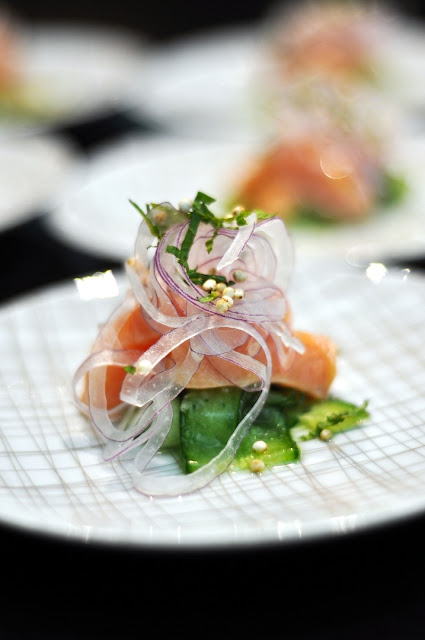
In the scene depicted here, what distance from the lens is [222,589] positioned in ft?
5.34

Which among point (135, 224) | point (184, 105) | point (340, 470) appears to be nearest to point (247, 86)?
point (184, 105)

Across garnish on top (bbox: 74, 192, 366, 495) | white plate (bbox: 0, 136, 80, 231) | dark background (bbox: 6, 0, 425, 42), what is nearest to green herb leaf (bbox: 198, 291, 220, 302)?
garnish on top (bbox: 74, 192, 366, 495)

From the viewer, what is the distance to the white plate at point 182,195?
121 inches

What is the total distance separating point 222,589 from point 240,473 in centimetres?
31

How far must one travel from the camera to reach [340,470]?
73.6 inches

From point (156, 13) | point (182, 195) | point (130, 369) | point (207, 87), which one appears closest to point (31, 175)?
point (182, 195)

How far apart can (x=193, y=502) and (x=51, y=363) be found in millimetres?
778

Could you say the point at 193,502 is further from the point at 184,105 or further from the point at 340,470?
the point at 184,105

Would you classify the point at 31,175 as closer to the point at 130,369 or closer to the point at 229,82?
the point at 130,369

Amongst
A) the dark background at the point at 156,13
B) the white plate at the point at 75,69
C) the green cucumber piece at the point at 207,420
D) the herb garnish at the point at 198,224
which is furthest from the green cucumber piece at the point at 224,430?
the dark background at the point at 156,13

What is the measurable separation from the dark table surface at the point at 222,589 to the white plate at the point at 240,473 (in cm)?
4

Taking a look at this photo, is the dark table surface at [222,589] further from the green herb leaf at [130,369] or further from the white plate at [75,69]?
the white plate at [75,69]

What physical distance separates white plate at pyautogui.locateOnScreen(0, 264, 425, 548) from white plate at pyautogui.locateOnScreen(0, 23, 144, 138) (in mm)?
2251

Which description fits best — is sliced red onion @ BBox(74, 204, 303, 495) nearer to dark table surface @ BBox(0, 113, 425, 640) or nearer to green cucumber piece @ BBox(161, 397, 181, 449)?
green cucumber piece @ BBox(161, 397, 181, 449)
